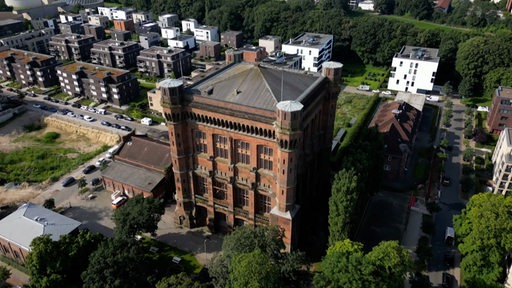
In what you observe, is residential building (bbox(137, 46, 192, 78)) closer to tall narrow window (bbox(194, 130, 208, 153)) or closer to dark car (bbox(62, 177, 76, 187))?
dark car (bbox(62, 177, 76, 187))

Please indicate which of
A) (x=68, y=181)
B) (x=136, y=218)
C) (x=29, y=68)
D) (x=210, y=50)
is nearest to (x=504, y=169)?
(x=136, y=218)

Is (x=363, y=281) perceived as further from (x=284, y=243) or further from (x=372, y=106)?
(x=372, y=106)

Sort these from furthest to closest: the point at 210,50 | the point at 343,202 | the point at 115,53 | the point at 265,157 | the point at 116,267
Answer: the point at 210,50
the point at 115,53
the point at 265,157
the point at 343,202
the point at 116,267

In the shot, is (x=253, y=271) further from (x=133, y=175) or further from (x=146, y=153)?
(x=146, y=153)

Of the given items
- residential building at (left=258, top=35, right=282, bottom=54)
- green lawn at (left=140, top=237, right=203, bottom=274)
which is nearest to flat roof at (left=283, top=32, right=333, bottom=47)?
residential building at (left=258, top=35, right=282, bottom=54)

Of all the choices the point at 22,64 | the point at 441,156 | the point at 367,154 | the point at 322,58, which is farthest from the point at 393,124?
the point at 22,64

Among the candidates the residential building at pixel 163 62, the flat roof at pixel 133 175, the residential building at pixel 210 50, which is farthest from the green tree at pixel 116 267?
the residential building at pixel 210 50

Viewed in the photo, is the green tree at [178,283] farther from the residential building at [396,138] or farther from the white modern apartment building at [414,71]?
the white modern apartment building at [414,71]

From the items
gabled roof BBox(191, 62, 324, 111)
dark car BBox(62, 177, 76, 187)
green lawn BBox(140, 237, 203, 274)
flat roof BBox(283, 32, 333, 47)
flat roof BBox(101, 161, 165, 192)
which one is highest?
gabled roof BBox(191, 62, 324, 111)
